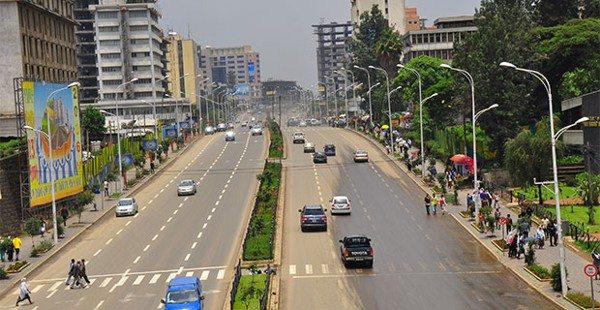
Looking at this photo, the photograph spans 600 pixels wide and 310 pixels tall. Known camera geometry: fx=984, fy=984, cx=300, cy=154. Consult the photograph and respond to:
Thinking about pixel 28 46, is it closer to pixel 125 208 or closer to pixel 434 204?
pixel 125 208

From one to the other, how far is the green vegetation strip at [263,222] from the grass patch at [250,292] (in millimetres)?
7112

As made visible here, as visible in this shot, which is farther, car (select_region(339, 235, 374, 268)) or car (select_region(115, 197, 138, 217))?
car (select_region(115, 197, 138, 217))

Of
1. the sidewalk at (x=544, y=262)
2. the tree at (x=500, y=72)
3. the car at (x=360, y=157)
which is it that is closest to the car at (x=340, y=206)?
the sidewalk at (x=544, y=262)

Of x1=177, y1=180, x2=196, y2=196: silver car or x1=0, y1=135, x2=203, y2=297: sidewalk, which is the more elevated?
x1=177, y1=180, x2=196, y2=196: silver car

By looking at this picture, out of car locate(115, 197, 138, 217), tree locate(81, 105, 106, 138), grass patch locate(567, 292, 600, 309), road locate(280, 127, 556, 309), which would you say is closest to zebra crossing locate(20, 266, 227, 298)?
road locate(280, 127, 556, 309)

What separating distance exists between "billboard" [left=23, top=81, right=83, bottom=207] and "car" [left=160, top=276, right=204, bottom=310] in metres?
29.4

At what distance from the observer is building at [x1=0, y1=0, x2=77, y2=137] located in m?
94.0

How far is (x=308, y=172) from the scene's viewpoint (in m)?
94.2

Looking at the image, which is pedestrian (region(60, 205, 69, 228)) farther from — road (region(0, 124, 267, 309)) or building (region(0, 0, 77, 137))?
building (region(0, 0, 77, 137))

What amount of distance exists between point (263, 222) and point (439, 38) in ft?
401

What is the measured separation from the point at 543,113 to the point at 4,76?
53878mm

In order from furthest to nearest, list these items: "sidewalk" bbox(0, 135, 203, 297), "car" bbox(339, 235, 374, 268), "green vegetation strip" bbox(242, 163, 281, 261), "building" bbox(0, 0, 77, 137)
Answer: "building" bbox(0, 0, 77, 137) < "sidewalk" bbox(0, 135, 203, 297) < "green vegetation strip" bbox(242, 163, 281, 261) < "car" bbox(339, 235, 374, 268)

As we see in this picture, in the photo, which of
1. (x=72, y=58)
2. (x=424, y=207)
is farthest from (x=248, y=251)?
(x=72, y=58)

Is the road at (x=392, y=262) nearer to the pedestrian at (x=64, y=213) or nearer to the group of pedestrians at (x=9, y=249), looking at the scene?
the group of pedestrians at (x=9, y=249)
